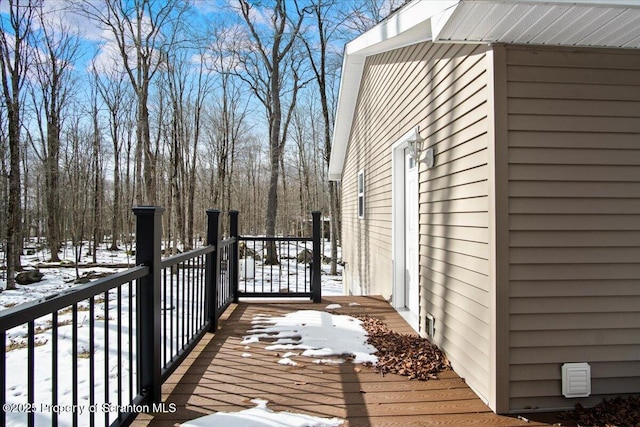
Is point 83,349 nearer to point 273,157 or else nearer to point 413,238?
point 413,238

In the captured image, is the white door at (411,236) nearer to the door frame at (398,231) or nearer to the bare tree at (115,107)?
the door frame at (398,231)

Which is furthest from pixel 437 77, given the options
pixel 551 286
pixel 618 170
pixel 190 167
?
pixel 190 167

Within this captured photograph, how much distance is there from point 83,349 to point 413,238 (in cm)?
446

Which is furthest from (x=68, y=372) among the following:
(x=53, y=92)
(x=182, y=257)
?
(x=53, y=92)

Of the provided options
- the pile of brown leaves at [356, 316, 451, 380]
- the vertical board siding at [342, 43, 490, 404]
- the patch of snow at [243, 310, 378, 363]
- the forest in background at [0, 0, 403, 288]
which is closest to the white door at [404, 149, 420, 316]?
the vertical board siding at [342, 43, 490, 404]

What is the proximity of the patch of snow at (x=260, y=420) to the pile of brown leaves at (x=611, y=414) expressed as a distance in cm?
142

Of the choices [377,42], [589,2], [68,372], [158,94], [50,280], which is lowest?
[50,280]

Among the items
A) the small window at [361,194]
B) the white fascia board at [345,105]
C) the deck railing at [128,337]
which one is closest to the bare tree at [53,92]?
the white fascia board at [345,105]

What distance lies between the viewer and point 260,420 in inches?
82.2

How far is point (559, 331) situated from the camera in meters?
2.30

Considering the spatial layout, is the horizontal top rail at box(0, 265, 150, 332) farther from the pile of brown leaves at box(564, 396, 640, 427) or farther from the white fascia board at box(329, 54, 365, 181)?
the white fascia board at box(329, 54, 365, 181)

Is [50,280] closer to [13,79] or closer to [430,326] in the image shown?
[13,79]

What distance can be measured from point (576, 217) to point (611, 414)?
117 centimetres

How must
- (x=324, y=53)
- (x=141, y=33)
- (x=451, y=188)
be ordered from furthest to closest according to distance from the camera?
(x=324, y=53) < (x=141, y=33) < (x=451, y=188)
